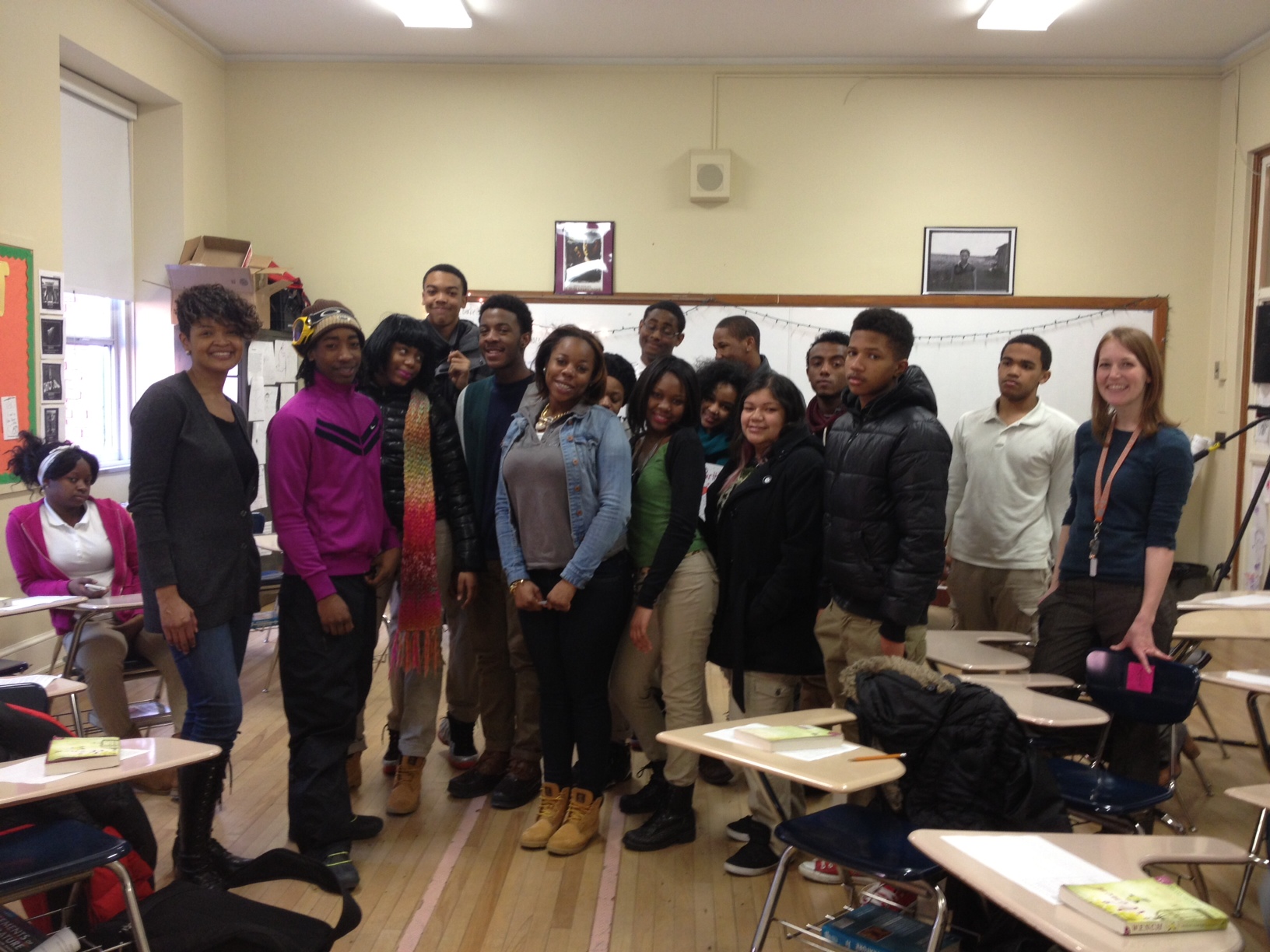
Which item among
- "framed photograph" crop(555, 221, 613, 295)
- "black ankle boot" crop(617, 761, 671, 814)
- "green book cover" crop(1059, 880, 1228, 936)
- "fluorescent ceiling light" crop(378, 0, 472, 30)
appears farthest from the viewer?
"framed photograph" crop(555, 221, 613, 295)

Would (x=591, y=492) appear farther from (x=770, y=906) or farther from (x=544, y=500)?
(x=770, y=906)

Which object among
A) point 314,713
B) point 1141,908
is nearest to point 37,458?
point 314,713

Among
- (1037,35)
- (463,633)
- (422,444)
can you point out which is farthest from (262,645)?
(1037,35)

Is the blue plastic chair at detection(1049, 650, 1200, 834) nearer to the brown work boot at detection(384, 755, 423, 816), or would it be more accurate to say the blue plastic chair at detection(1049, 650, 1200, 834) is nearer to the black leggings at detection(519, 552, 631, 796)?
the black leggings at detection(519, 552, 631, 796)

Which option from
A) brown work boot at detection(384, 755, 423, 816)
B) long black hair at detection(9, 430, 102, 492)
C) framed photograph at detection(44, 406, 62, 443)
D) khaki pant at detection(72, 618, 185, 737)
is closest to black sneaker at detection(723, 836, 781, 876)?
brown work boot at detection(384, 755, 423, 816)

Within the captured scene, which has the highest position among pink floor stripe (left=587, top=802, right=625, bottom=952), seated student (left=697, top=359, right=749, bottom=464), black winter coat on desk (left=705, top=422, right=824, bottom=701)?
seated student (left=697, top=359, right=749, bottom=464)

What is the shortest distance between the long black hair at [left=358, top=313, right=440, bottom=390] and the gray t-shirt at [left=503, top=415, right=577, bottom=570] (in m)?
0.54

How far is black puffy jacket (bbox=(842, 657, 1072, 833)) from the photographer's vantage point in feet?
7.01

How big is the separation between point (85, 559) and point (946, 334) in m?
5.20

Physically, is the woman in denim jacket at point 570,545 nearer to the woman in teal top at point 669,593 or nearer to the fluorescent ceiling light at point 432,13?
the woman in teal top at point 669,593

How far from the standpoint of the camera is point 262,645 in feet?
18.6

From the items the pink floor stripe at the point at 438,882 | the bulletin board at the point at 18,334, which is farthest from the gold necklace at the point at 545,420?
the bulletin board at the point at 18,334

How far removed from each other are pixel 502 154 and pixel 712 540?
445cm

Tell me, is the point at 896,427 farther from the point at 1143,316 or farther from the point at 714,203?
the point at 1143,316
